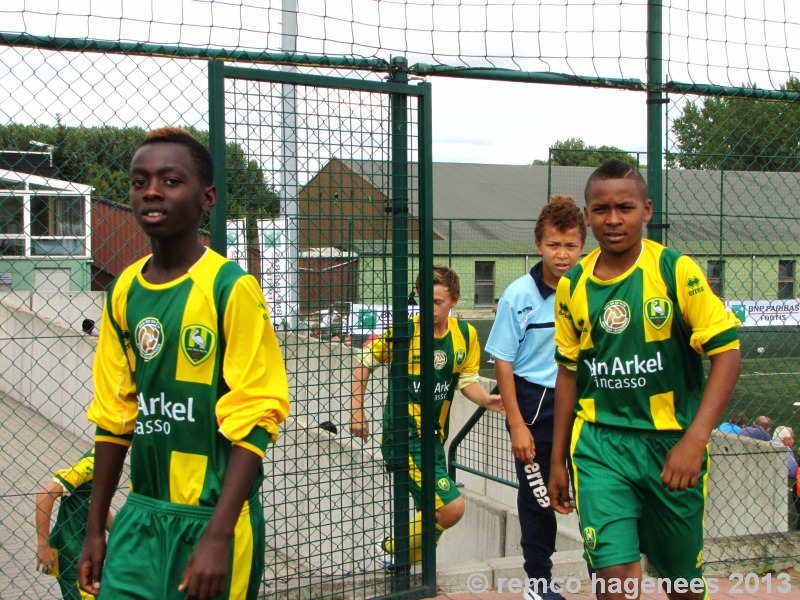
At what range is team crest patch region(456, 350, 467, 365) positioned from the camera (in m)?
5.46

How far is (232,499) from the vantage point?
2.45m

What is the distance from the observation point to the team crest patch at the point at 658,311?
3.37 metres

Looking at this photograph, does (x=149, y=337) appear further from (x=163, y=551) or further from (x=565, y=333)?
(x=565, y=333)

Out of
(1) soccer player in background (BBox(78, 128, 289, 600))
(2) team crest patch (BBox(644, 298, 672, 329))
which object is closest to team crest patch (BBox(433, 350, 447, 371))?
(2) team crest patch (BBox(644, 298, 672, 329))

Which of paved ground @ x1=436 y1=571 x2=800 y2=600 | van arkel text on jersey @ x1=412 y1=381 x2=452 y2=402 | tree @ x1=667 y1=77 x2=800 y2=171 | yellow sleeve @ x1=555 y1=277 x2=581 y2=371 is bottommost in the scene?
paved ground @ x1=436 y1=571 x2=800 y2=600

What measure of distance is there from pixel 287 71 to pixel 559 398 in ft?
6.68

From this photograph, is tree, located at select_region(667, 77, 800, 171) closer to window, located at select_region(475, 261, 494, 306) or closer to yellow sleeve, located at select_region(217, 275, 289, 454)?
yellow sleeve, located at select_region(217, 275, 289, 454)

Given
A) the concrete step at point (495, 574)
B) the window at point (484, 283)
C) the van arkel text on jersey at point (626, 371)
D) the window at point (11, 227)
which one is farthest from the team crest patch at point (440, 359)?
the window at point (484, 283)

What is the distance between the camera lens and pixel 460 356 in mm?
5473

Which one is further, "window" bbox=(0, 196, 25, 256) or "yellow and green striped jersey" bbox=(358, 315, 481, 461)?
"yellow and green striped jersey" bbox=(358, 315, 481, 461)

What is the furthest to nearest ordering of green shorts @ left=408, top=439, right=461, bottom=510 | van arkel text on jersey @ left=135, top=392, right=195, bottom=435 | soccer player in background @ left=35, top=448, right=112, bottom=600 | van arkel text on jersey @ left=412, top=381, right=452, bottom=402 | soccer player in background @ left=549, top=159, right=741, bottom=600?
van arkel text on jersey @ left=412, top=381, right=452, bottom=402
green shorts @ left=408, top=439, right=461, bottom=510
soccer player in background @ left=35, top=448, right=112, bottom=600
soccer player in background @ left=549, top=159, right=741, bottom=600
van arkel text on jersey @ left=135, top=392, right=195, bottom=435

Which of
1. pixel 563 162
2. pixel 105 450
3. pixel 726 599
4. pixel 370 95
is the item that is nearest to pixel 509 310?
pixel 370 95

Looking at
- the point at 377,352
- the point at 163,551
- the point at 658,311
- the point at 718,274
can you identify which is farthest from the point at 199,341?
the point at 718,274

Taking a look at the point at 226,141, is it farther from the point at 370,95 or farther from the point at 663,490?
the point at 663,490
